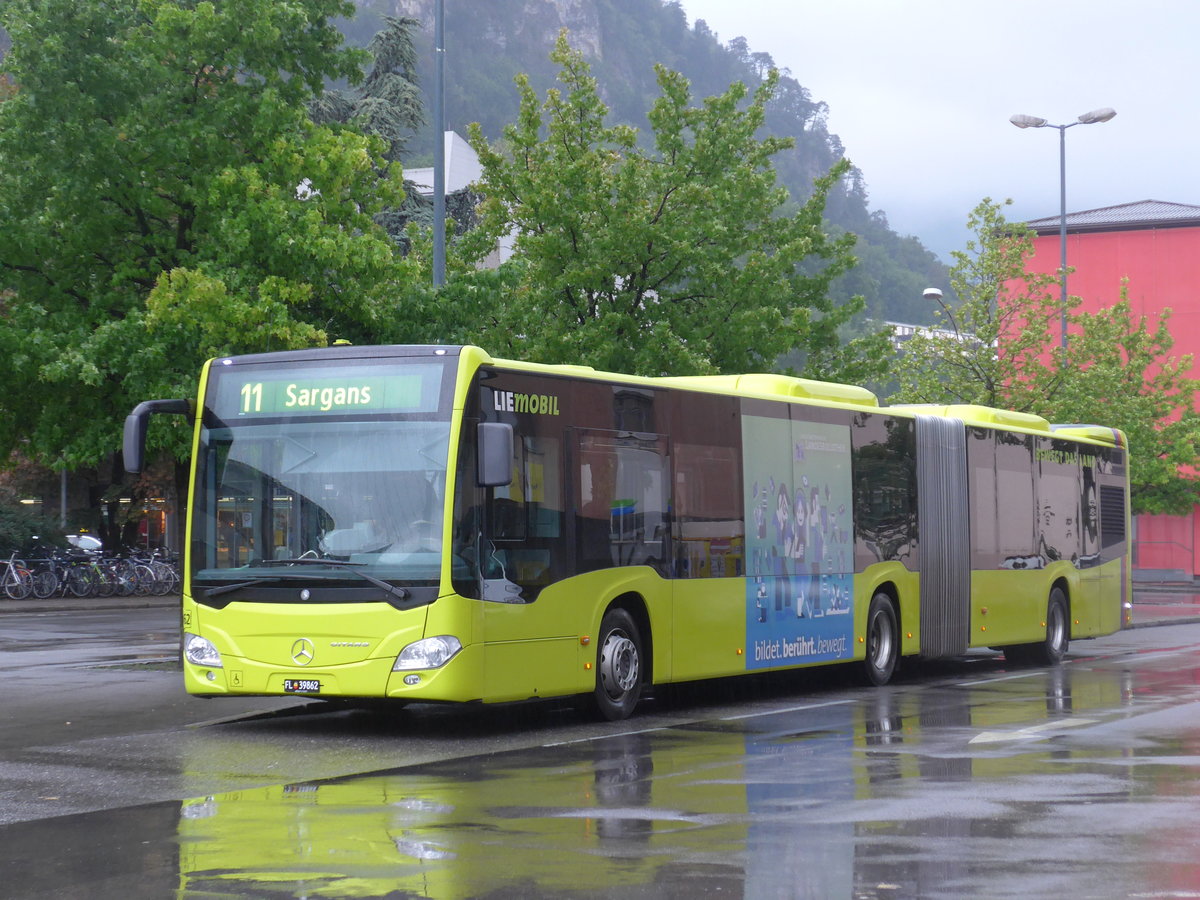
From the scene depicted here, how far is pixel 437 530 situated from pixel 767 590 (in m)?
5.09

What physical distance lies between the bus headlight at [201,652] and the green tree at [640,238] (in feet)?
38.9

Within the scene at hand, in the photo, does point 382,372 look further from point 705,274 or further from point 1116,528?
point 1116,528

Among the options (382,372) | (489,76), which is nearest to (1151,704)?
(382,372)

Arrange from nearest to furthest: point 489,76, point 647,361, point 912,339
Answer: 1. point 647,361
2. point 912,339
3. point 489,76

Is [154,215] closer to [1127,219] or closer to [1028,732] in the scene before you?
[1028,732]

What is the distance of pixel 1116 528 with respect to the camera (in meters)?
25.5

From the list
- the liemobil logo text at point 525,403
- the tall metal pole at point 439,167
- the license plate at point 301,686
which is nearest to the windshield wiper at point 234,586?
the license plate at point 301,686

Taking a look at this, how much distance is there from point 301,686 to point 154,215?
8667mm

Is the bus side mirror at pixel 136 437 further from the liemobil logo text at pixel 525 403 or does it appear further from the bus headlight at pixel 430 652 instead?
the liemobil logo text at pixel 525 403

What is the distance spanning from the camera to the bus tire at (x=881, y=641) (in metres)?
18.7

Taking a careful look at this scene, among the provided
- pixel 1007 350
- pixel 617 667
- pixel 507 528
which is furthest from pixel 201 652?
pixel 1007 350

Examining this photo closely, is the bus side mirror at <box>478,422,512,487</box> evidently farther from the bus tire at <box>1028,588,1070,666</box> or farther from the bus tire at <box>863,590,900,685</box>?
the bus tire at <box>1028,588,1070,666</box>

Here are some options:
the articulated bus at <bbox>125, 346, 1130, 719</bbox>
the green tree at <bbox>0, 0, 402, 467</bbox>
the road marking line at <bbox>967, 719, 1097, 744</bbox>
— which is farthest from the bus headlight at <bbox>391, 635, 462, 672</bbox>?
the green tree at <bbox>0, 0, 402, 467</bbox>

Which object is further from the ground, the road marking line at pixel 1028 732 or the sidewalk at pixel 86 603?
the sidewalk at pixel 86 603
